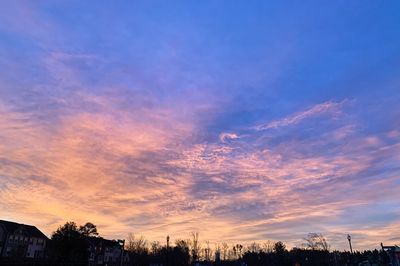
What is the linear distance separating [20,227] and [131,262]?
144ft

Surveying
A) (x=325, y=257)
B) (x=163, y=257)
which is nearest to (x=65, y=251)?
(x=163, y=257)

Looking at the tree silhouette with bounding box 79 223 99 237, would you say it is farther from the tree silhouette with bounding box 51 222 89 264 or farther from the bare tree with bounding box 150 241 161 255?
the bare tree with bounding box 150 241 161 255

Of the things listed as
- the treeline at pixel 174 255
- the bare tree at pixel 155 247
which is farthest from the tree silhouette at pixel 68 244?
the bare tree at pixel 155 247

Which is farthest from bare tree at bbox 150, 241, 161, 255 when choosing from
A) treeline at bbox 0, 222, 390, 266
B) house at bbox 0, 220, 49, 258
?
house at bbox 0, 220, 49, 258

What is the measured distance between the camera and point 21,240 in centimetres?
10088

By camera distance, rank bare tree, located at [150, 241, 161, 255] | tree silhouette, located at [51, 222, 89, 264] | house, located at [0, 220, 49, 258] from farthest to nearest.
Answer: bare tree, located at [150, 241, 161, 255] → house, located at [0, 220, 49, 258] → tree silhouette, located at [51, 222, 89, 264]

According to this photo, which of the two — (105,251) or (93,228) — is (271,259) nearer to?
(105,251)

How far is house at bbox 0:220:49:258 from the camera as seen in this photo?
9391 centimetres

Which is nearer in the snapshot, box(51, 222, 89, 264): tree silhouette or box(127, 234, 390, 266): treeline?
box(51, 222, 89, 264): tree silhouette

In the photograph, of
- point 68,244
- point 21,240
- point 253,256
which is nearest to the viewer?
point 68,244

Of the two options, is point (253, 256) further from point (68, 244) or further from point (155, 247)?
point (68, 244)

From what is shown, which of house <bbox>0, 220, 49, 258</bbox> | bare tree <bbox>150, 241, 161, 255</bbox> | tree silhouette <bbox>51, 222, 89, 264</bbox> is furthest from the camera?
bare tree <bbox>150, 241, 161, 255</bbox>

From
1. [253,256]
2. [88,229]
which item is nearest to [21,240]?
[88,229]

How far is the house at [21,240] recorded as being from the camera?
93.9 meters
